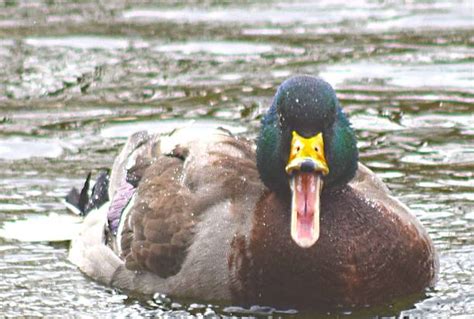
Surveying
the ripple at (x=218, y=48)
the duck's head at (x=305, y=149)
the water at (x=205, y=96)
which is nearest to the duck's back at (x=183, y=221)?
the water at (x=205, y=96)

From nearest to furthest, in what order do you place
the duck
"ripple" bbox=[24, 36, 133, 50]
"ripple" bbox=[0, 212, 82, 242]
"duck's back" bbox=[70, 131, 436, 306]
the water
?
the duck → "duck's back" bbox=[70, 131, 436, 306] → the water → "ripple" bbox=[0, 212, 82, 242] → "ripple" bbox=[24, 36, 133, 50]

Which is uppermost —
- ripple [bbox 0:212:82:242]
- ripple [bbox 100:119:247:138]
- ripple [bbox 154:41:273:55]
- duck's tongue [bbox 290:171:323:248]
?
ripple [bbox 154:41:273:55]

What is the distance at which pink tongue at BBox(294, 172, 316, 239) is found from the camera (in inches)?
371

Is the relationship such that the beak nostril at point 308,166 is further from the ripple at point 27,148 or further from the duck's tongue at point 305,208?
the ripple at point 27,148

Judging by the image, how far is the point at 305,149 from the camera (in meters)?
9.39

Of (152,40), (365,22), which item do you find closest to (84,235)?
(152,40)

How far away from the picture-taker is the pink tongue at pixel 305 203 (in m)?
9.43

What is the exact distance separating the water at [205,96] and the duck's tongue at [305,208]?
25.6 inches

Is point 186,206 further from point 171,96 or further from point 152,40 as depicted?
point 152,40

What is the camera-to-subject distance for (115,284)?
1056cm

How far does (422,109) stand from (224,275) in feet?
17.5

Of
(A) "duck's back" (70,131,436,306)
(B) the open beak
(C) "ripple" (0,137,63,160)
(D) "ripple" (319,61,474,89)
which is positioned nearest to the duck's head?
(B) the open beak

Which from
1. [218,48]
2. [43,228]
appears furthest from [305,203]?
[218,48]

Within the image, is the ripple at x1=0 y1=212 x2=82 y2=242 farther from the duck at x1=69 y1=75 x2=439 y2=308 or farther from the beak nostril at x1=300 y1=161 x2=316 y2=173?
the beak nostril at x1=300 y1=161 x2=316 y2=173
